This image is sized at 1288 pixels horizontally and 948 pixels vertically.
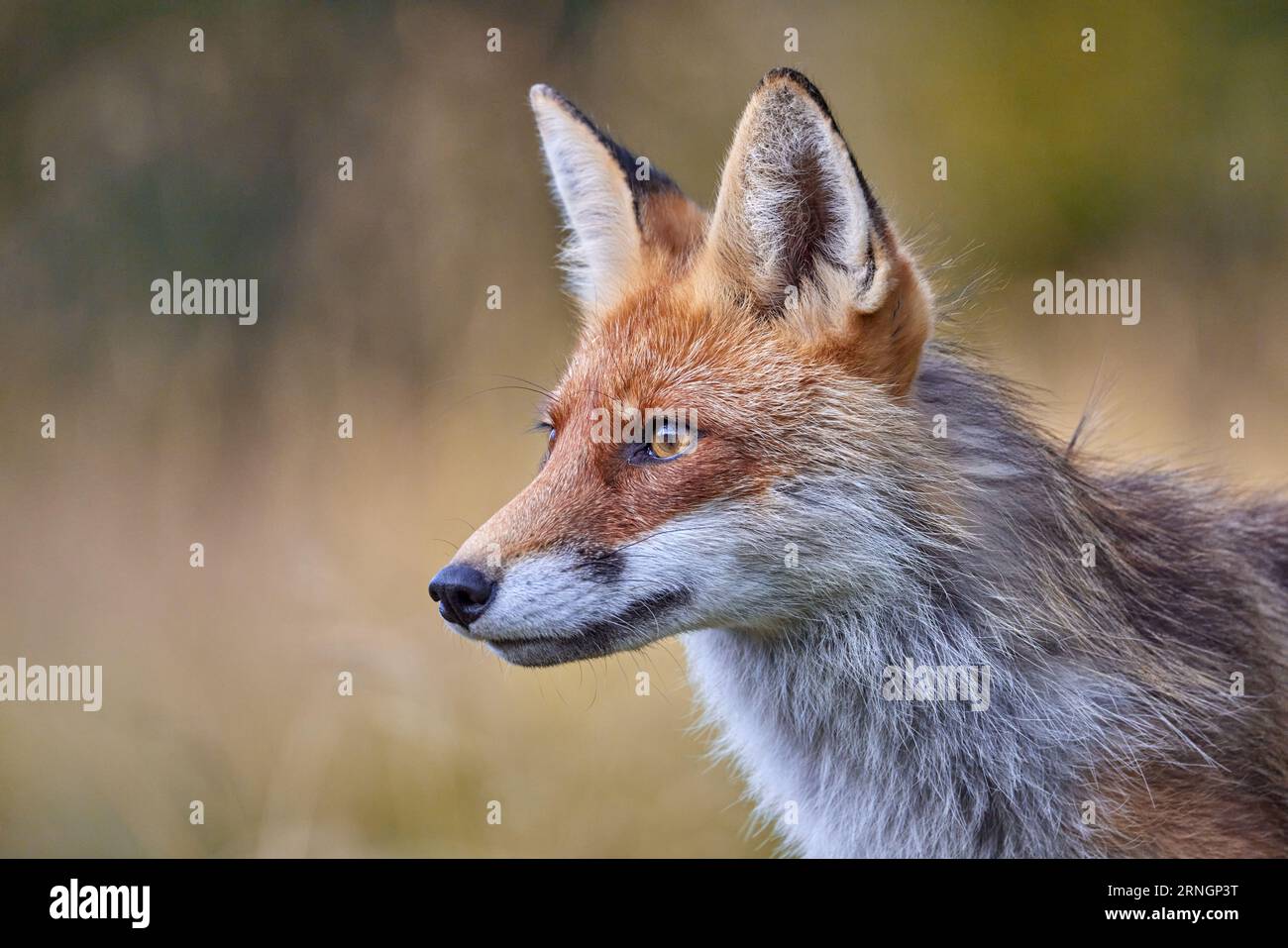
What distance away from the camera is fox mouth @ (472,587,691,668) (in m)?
3.80

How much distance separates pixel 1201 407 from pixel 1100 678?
7.01m

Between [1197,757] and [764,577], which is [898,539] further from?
[1197,757]

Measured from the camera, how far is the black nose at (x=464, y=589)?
3.65 metres

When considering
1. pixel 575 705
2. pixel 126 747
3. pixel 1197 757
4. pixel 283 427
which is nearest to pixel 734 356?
pixel 1197 757

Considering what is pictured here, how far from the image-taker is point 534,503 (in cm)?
398

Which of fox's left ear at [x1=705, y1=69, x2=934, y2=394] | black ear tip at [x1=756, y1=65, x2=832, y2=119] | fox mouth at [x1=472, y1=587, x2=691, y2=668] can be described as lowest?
fox mouth at [x1=472, y1=587, x2=691, y2=668]

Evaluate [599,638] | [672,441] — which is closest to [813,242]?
[672,441]

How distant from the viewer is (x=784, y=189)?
402 centimetres

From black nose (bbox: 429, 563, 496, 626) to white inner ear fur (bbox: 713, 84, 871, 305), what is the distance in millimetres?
1501

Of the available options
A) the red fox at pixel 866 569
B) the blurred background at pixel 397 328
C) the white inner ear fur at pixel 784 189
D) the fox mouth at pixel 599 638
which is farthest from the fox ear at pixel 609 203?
the blurred background at pixel 397 328

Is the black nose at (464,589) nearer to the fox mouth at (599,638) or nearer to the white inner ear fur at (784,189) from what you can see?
the fox mouth at (599,638)

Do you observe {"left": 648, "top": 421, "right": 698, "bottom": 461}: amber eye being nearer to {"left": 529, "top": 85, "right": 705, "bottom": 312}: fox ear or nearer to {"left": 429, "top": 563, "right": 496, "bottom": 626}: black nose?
{"left": 429, "top": 563, "right": 496, "bottom": 626}: black nose

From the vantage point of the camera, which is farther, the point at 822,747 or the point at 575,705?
the point at 575,705

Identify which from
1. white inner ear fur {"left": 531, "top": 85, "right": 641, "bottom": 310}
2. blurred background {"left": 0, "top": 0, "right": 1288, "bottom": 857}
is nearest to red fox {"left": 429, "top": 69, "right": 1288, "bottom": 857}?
white inner ear fur {"left": 531, "top": 85, "right": 641, "bottom": 310}
